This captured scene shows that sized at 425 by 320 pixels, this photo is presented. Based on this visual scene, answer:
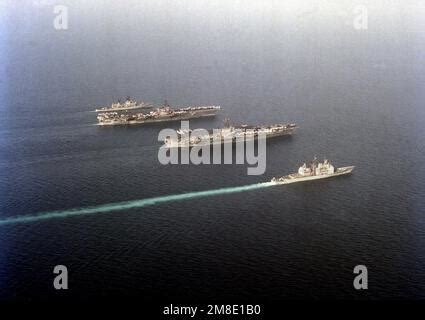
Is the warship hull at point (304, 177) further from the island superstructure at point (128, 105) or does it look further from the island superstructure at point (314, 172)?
the island superstructure at point (128, 105)

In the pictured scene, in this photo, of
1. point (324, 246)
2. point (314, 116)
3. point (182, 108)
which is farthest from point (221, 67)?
point (324, 246)

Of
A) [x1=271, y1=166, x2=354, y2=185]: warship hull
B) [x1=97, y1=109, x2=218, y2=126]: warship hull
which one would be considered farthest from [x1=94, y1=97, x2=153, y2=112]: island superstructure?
[x1=271, y1=166, x2=354, y2=185]: warship hull

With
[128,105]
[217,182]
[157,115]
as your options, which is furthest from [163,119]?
[217,182]

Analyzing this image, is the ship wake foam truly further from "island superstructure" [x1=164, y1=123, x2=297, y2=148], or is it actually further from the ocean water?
"island superstructure" [x1=164, y1=123, x2=297, y2=148]

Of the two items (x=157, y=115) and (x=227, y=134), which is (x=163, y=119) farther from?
(x=227, y=134)

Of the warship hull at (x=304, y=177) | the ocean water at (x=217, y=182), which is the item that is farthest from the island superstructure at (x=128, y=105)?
the warship hull at (x=304, y=177)
